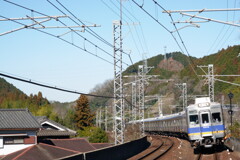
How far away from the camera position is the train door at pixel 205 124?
25658mm

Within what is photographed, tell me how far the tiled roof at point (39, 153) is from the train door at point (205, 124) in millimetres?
10656

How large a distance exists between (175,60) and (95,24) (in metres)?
159

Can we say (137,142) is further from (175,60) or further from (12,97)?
(175,60)

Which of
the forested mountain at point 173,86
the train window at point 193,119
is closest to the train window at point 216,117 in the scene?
the train window at point 193,119

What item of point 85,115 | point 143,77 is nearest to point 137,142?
point 143,77

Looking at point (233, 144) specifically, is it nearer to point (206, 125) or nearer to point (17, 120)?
point (206, 125)

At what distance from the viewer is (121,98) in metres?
29.0

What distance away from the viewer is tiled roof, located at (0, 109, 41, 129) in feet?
116

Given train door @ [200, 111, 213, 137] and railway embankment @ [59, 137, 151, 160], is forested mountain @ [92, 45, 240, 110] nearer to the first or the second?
railway embankment @ [59, 137, 151, 160]

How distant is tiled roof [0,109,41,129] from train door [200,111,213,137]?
583 inches

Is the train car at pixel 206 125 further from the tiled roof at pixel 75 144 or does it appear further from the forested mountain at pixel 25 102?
the forested mountain at pixel 25 102

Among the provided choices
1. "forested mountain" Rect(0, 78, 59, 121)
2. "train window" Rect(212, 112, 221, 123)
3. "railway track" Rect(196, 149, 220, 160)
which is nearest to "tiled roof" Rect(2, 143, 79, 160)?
"railway track" Rect(196, 149, 220, 160)

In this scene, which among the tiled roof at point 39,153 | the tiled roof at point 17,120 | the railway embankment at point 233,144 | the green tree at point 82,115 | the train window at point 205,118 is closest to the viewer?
the train window at point 205,118

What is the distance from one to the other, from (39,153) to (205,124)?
41.6 feet
